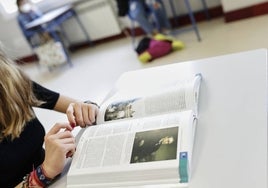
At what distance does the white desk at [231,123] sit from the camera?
1.96ft

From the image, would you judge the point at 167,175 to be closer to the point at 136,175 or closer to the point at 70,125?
the point at 136,175

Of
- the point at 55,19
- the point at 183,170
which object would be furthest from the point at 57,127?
the point at 55,19

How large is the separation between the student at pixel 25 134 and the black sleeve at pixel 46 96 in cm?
5

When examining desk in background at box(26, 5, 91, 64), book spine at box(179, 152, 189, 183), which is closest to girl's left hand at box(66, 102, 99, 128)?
→ book spine at box(179, 152, 189, 183)

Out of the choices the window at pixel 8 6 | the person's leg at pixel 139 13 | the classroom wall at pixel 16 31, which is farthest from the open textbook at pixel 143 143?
the window at pixel 8 6

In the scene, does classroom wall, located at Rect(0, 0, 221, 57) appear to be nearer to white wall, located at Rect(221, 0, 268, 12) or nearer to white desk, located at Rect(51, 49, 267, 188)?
white wall, located at Rect(221, 0, 268, 12)

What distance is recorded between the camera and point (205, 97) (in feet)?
2.81

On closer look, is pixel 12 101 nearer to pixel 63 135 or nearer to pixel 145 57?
pixel 63 135

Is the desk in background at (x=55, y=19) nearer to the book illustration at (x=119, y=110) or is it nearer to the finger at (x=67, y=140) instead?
the book illustration at (x=119, y=110)

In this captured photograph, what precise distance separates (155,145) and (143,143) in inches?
1.3

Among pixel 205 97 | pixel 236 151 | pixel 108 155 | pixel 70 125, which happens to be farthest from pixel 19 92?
pixel 236 151

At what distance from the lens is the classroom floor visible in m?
2.91

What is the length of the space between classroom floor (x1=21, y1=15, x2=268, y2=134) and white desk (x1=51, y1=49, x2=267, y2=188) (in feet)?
6.25

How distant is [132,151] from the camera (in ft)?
2.32
